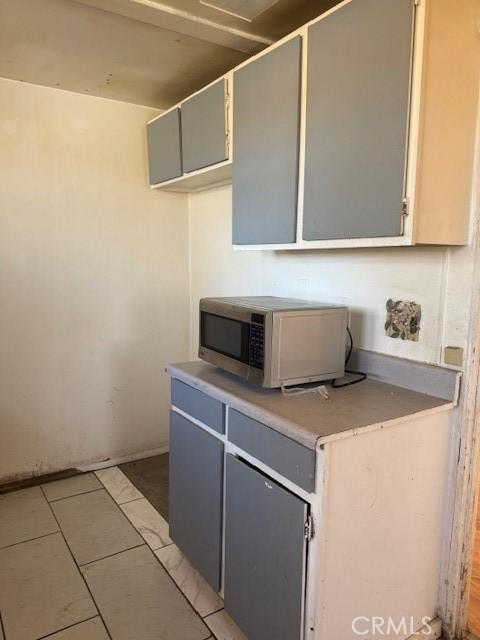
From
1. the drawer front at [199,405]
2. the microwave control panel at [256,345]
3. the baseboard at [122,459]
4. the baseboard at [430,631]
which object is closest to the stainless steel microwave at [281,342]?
the microwave control panel at [256,345]

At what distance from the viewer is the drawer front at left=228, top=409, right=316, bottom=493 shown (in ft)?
4.09

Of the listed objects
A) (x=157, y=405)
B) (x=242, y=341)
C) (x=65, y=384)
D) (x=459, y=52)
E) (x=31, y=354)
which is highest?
(x=459, y=52)

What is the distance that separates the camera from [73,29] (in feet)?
6.23

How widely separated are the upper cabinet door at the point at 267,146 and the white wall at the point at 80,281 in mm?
1110

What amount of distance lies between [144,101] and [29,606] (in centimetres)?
267

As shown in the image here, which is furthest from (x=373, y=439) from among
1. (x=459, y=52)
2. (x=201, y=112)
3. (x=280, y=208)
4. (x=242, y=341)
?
(x=201, y=112)

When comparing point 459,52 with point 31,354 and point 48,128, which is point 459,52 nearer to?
point 48,128

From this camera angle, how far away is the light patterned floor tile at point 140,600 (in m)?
1.66

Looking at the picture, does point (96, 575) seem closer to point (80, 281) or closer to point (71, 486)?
point (71, 486)

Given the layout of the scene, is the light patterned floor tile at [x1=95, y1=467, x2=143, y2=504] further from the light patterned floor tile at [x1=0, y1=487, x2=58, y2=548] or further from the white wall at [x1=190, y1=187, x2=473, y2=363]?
the white wall at [x1=190, y1=187, x2=473, y2=363]

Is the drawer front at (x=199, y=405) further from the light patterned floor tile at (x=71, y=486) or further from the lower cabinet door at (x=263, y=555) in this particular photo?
the light patterned floor tile at (x=71, y=486)

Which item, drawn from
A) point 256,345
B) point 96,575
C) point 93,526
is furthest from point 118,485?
point 256,345

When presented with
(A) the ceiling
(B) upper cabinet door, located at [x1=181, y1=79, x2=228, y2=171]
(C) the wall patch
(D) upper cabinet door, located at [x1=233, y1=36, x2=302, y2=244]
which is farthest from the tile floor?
(A) the ceiling

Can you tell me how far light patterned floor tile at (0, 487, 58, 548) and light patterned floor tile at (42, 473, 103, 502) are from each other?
5 cm
